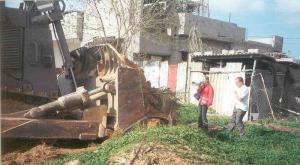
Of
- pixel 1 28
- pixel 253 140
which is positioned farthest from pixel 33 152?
pixel 253 140

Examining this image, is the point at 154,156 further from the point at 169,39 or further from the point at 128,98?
the point at 169,39

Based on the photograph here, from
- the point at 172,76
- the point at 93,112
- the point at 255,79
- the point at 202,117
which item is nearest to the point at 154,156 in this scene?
the point at 93,112

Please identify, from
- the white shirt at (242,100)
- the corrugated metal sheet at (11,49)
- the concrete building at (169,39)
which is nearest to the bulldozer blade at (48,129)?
the corrugated metal sheet at (11,49)

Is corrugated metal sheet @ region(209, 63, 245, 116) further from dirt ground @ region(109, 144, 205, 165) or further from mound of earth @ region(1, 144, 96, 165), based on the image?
dirt ground @ region(109, 144, 205, 165)

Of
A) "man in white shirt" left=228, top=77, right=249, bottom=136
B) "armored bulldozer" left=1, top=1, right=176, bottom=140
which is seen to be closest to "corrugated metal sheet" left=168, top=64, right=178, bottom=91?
"man in white shirt" left=228, top=77, right=249, bottom=136

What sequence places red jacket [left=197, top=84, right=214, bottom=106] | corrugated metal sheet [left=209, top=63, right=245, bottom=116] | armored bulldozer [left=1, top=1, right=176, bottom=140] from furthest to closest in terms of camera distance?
1. corrugated metal sheet [left=209, top=63, right=245, bottom=116]
2. red jacket [left=197, top=84, right=214, bottom=106]
3. armored bulldozer [left=1, top=1, right=176, bottom=140]

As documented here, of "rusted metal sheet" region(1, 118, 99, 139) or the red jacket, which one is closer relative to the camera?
"rusted metal sheet" region(1, 118, 99, 139)

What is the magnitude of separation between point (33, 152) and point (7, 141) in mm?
551

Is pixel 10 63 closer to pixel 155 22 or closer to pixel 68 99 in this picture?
pixel 68 99

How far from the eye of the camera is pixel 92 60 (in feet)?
37.1

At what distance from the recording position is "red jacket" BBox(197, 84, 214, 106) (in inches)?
521

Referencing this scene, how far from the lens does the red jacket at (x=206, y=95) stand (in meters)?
13.2

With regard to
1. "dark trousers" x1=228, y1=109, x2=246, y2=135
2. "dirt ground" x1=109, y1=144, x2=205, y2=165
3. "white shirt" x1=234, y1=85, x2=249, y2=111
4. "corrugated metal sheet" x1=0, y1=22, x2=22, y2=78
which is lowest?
"dark trousers" x1=228, y1=109, x2=246, y2=135

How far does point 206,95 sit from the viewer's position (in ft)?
43.5
